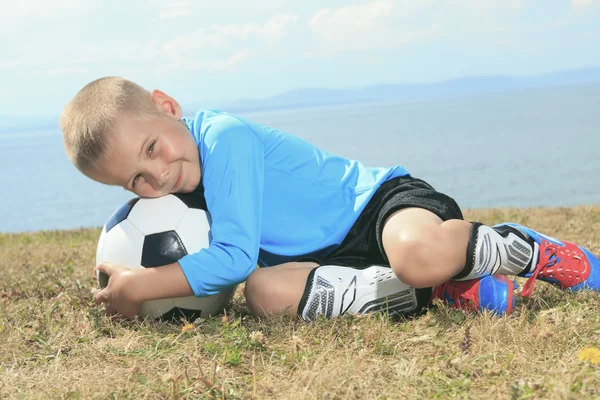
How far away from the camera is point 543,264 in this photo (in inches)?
124

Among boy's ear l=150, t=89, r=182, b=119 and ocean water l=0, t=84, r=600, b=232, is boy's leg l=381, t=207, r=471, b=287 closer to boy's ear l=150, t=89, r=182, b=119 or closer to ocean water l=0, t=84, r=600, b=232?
boy's ear l=150, t=89, r=182, b=119

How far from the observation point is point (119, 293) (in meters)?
3.06

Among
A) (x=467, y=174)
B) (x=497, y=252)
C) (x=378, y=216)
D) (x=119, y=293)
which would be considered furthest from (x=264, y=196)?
(x=467, y=174)

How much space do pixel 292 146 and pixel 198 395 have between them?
1.61m

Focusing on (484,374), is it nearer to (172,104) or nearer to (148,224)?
(148,224)

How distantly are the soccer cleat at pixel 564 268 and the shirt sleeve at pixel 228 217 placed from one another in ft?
4.76

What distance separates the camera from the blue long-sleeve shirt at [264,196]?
290 centimetres

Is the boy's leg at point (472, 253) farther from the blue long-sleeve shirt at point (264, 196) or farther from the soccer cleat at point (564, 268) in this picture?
the blue long-sleeve shirt at point (264, 196)

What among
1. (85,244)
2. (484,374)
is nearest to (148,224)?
(484,374)

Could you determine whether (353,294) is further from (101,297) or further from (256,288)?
(101,297)

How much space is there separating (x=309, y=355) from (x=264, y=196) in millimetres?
1010

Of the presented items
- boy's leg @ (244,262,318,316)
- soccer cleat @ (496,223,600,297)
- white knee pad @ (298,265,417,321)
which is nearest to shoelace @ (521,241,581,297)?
soccer cleat @ (496,223,600,297)

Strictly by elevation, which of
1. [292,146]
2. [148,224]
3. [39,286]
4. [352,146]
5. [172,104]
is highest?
[172,104]

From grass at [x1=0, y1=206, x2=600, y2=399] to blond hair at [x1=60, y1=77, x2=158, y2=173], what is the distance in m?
0.88
